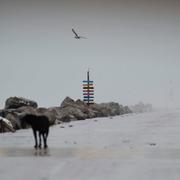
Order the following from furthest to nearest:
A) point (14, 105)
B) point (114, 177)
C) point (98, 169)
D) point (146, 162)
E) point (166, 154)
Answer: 1. point (14, 105)
2. point (166, 154)
3. point (146, 162)
4. point (98, 169)
5. point (114, 177)

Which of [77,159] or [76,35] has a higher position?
[76,35]

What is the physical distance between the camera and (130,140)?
1457 cm

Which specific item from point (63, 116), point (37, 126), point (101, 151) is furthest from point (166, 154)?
point (63, 116)

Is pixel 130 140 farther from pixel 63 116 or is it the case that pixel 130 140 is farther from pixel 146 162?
pixel 63 116

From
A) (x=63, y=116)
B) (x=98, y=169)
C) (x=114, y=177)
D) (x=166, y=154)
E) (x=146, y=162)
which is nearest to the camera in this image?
(x=114, y=177)

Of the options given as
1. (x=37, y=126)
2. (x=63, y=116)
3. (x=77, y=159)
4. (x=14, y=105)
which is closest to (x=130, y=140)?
(x=37, y=126)

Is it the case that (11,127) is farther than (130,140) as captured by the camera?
Yes

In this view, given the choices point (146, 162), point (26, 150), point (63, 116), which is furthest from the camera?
point (63, 116)

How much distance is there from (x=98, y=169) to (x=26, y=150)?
370cm

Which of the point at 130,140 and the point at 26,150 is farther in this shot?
the point at 130,140

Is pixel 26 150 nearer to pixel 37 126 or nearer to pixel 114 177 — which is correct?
pixel 37 126

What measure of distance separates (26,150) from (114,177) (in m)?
4.51

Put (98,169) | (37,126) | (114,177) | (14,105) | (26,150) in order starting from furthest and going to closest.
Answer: (14,105) → (37,126) → (26,150) → (98,169) → (114,177)

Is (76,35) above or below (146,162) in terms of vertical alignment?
above
